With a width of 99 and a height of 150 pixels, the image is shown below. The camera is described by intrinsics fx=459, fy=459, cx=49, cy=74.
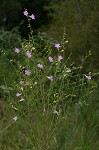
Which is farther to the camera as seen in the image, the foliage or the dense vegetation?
the foliage

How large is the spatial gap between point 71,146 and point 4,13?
457 inches

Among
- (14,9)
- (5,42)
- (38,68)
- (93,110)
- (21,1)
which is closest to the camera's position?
(38,68)

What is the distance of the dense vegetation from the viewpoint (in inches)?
129

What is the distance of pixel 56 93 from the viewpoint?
3242mm

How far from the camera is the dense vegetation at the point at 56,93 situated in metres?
3.27

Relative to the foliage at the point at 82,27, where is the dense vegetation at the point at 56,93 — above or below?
below

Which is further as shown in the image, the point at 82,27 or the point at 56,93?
the point at 82,27

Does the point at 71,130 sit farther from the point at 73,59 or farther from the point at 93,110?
the point at 73,59

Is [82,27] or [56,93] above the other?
[82,27]

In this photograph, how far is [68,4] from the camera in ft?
21.6

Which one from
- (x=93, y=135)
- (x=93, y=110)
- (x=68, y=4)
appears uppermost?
(x=68, y=4)

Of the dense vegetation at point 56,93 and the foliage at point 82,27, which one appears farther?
the foliage at point 82,27

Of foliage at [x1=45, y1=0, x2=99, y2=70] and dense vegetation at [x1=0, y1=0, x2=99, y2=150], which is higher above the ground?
foliage at [x1=45, y1=0, x2=99, y2=70]

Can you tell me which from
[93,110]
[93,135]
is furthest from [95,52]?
[93,135]
